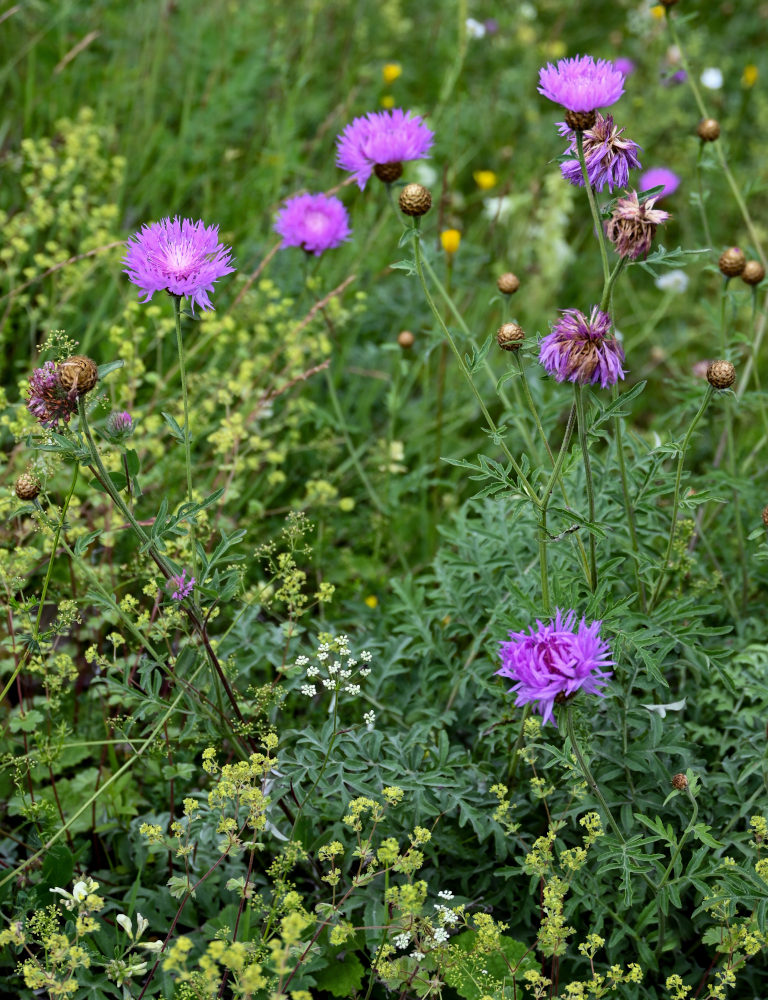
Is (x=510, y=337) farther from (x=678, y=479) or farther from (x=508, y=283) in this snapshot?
(x=508, y=283)

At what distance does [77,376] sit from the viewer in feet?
4.87

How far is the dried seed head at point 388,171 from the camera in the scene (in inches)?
83.4

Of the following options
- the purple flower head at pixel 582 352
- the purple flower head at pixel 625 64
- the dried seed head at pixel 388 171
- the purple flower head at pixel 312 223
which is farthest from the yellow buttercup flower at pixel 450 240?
the purple flower head at pixel 625 64

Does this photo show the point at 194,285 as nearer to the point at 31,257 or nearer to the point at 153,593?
the point at 153,593

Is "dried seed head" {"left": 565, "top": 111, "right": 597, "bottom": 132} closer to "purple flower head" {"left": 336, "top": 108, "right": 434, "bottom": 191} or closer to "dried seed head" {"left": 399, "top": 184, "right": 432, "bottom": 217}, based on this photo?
"dried seed head" {"left": 399, "top": 184, "right": 432, "bottom": 217}

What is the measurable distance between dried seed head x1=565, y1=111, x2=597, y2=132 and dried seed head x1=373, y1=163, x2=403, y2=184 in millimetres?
598

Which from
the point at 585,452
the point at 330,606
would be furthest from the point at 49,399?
the point at 330,606

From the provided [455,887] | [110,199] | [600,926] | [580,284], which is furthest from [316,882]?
[580,284]

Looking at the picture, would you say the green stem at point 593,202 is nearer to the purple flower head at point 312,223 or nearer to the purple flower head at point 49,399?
the purple flower head at point 49,399

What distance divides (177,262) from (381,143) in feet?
2.19

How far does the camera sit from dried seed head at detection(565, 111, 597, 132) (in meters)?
1.58

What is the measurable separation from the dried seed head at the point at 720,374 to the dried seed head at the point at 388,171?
84 cm

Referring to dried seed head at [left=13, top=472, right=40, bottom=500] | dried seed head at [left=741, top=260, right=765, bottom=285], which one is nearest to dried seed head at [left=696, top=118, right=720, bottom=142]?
dried seed head at [left=741, top=260, right=765, bottom=285]

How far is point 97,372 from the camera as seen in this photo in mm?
1545
